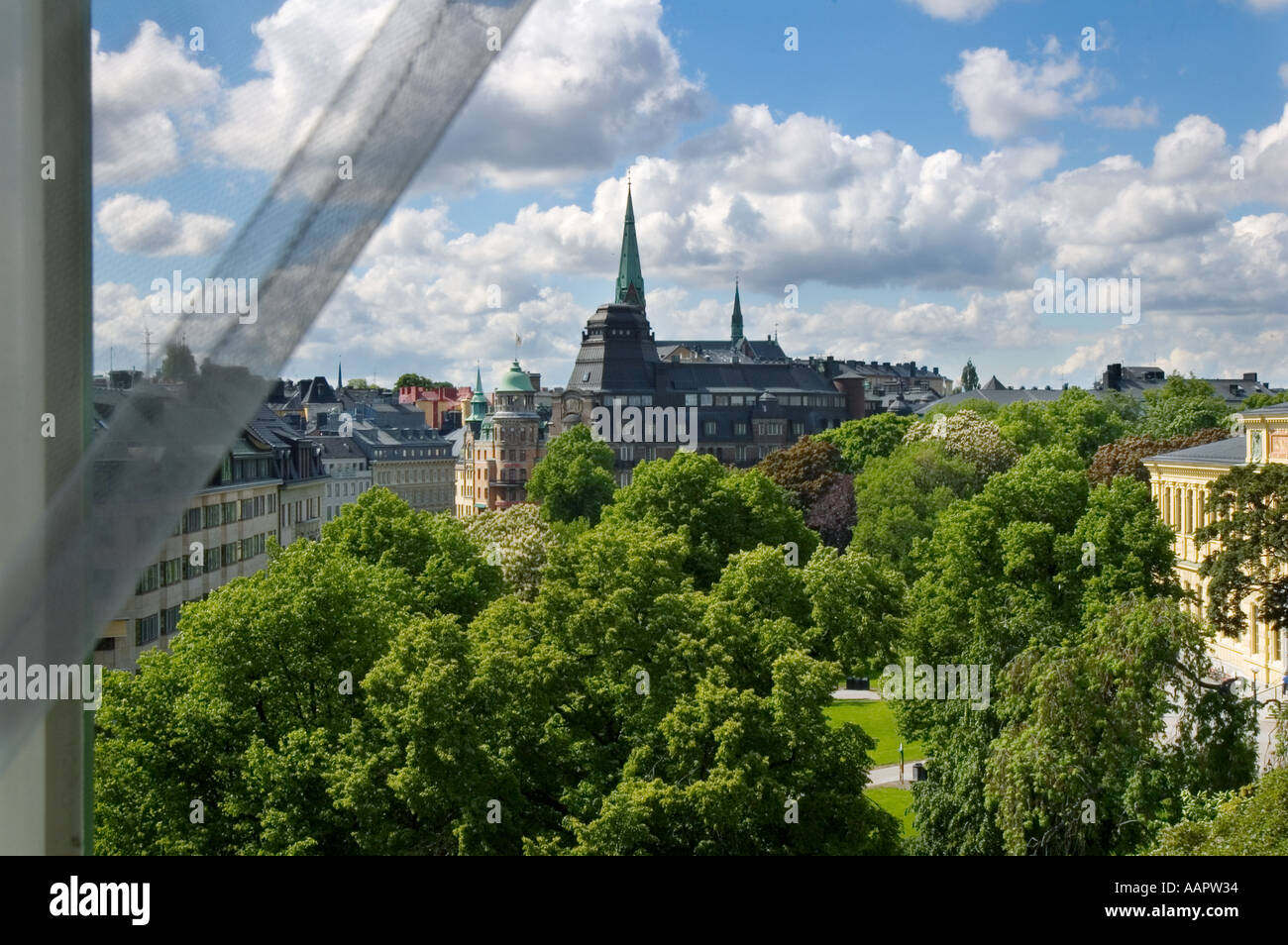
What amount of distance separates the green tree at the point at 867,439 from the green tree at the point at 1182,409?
30.8 feet

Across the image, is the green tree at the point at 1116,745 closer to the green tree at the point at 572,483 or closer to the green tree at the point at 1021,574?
the green tree at the point at 1021,574

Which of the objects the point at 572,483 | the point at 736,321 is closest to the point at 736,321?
the point at 736,321

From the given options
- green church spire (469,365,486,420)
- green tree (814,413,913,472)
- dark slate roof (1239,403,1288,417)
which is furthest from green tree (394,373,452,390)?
dark slate roof (1239,403,1288,417)

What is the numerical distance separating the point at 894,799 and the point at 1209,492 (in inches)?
244

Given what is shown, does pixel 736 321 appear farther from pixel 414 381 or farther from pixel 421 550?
pixel 421 550

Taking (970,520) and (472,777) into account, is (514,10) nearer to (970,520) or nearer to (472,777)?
(472,777)

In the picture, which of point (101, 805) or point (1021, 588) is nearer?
point (101, 805)

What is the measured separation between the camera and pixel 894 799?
62.2 ft

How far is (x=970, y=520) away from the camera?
20359mm

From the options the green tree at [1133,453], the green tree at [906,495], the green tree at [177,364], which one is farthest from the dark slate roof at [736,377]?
the green tree at [177,364]

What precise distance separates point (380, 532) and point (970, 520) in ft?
34.3

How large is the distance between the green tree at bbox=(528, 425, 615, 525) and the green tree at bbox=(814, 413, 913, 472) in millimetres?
9867
